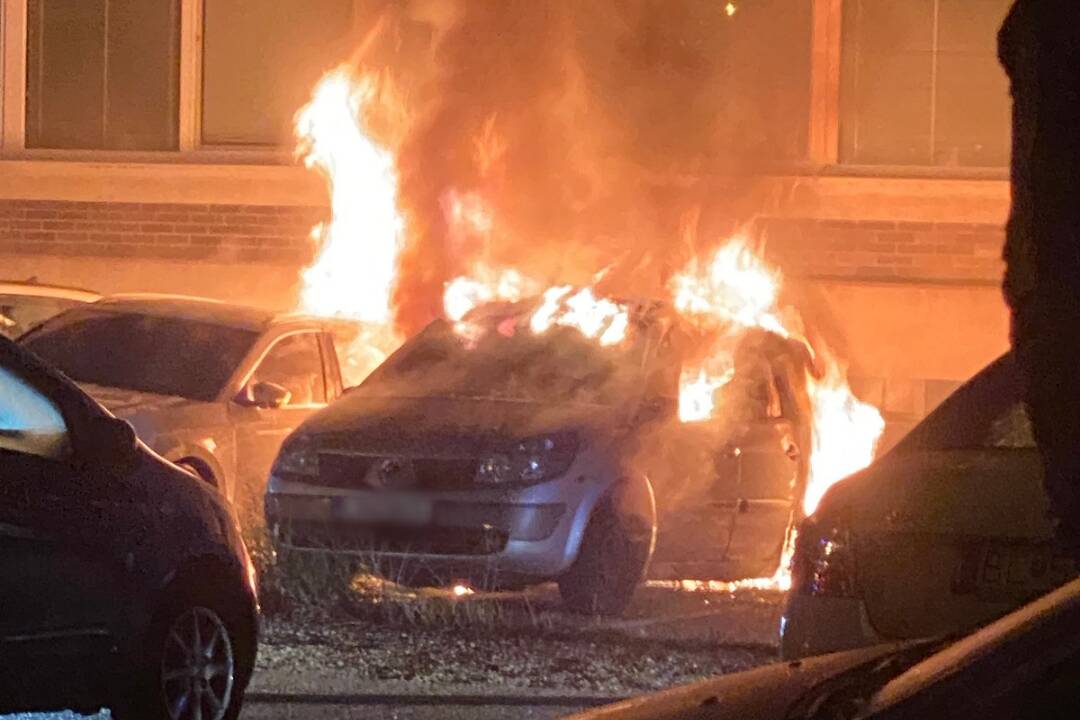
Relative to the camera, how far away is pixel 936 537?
4789 mm

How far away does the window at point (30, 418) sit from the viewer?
5996 mm

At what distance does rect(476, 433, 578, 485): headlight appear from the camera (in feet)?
28.5

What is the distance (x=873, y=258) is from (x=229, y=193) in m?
5.27

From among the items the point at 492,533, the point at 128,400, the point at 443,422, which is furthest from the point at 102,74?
the point at 492,533

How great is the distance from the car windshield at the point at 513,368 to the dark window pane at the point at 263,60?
622 cm

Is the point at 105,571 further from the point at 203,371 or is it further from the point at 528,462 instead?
the point at 203,371

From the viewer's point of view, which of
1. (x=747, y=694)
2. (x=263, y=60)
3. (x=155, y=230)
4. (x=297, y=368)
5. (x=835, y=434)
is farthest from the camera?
(x=263, y=60)

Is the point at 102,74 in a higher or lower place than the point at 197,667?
higher

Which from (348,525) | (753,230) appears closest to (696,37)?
(753,230)

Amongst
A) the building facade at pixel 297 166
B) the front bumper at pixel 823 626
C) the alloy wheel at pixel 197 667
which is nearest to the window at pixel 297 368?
the alloy wheel at pixel 197 667

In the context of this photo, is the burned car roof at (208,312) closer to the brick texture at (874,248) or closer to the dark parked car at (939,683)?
the brick texture at (874,248)

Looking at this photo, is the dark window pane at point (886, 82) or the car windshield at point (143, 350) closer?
the car windshield at point (143, 350)

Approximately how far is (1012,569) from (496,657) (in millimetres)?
3774

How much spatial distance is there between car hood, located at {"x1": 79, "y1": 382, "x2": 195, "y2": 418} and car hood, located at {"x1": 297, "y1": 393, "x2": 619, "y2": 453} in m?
0.97
